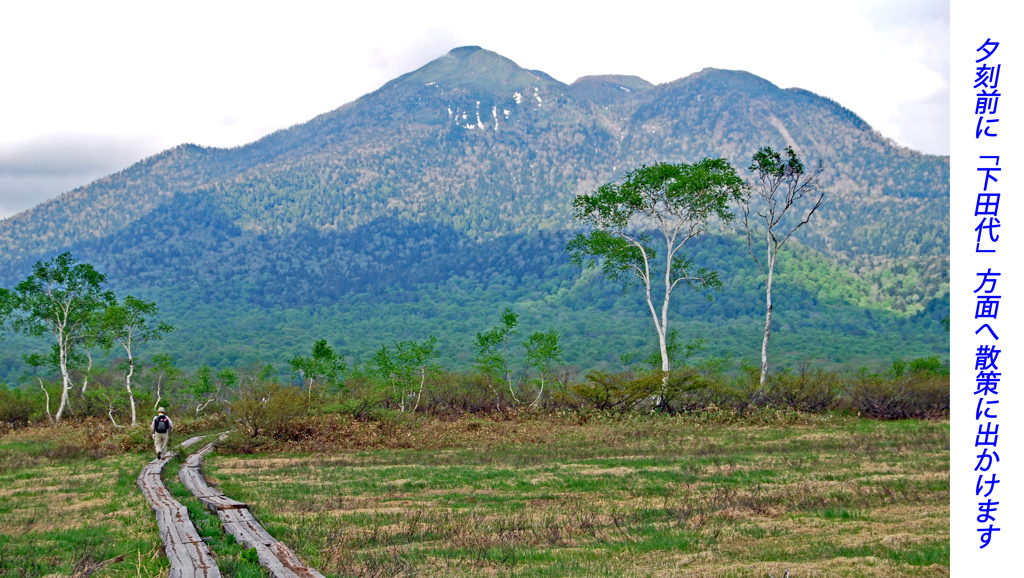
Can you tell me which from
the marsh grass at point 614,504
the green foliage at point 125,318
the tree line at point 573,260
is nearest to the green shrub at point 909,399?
the tree line at point 573,260

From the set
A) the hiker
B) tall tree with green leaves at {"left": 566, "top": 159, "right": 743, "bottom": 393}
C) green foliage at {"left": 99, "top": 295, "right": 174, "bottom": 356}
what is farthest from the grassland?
tall tree with green leaves at {"left": 566, "top": 159, "right": 743, "bottom": 393}

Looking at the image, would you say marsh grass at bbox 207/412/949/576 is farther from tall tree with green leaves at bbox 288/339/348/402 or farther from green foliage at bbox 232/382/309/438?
tall tree with green leaves at bbox 288/339/348/402

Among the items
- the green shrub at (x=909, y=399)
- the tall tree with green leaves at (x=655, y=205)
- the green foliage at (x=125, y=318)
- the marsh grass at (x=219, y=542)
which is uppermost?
the tall tree with green leaves at (x=655, y=205)

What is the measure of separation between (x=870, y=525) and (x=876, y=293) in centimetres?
12642

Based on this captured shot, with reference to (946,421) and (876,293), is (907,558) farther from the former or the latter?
(876,293)

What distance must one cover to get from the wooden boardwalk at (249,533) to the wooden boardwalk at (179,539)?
481 mm

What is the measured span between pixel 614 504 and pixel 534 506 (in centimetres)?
143

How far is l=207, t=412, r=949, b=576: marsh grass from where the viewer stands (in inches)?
352

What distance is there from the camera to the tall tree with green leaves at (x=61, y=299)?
36.7 m

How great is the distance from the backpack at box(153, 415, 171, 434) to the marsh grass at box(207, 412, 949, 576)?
169cm

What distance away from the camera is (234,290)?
152 m

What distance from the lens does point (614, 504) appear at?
504 inches

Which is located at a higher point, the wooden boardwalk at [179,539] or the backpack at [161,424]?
the wooden boardwalk at [179,539]

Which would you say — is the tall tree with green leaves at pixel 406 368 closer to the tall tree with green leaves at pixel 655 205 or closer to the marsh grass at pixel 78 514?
the tall tree with green leaves at pixel 655 205
